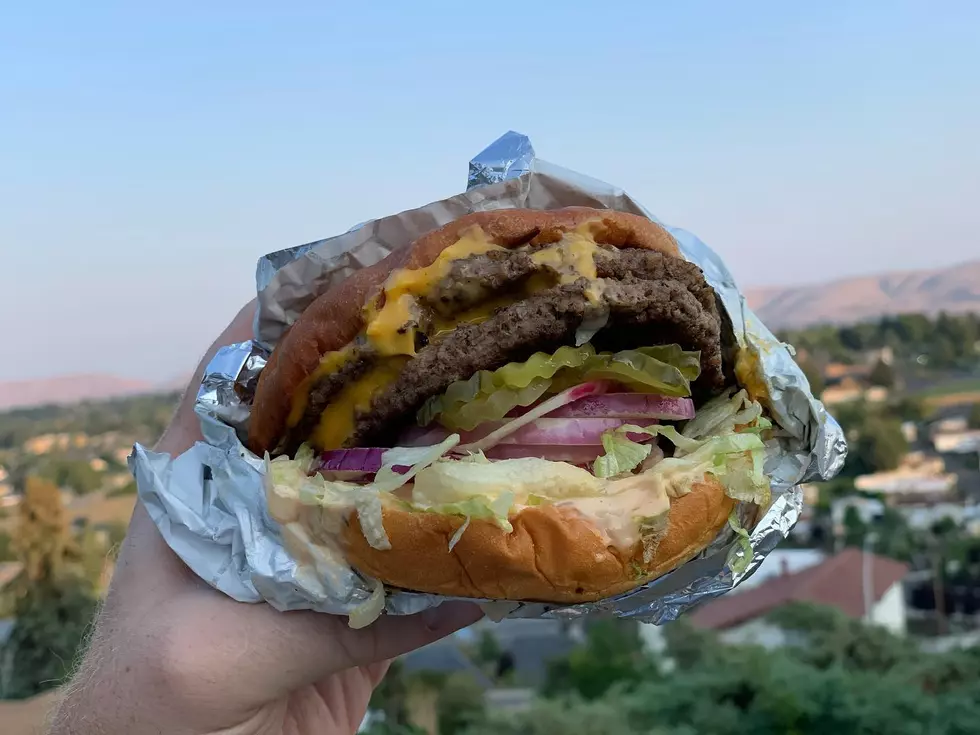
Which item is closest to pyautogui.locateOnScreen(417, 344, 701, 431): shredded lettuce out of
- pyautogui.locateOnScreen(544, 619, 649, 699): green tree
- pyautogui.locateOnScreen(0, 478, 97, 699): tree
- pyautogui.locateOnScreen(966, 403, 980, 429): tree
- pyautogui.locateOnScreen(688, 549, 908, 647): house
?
pyautogui.locateOnScreen(544, 619, 649, 699): green tree

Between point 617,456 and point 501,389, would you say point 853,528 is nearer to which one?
point 617,456

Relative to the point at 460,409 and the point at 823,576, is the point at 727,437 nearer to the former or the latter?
the point at 460,409

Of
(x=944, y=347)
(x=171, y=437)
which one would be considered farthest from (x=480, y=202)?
(x=944, y=347)

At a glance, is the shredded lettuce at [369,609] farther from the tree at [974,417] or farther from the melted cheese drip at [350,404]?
the tree at [974,417]

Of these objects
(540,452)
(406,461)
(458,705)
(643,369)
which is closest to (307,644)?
(406,461)

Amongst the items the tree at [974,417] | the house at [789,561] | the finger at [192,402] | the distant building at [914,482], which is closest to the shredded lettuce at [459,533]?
the finger at [192,402]
